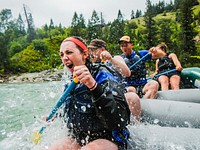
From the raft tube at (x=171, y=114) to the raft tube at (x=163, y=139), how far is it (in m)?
0.77


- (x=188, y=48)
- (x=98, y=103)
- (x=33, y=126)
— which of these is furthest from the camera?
(x=188, y=48)

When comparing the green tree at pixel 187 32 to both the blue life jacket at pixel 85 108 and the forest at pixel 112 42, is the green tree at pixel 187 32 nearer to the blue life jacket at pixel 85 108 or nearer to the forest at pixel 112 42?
the forest at pixel 112 42

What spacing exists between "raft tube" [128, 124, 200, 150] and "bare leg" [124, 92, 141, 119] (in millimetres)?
508

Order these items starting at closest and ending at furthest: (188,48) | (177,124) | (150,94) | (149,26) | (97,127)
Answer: (97,127), (177,124), (150,94), (188,48), (149,26)

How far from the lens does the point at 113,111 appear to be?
Answer: 2037mm

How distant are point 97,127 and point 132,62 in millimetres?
2750

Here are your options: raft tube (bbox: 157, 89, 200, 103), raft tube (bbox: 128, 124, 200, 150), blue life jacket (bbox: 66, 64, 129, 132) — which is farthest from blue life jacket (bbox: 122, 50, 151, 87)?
blue life jacket (bbox: 66, 64, 129, 132)

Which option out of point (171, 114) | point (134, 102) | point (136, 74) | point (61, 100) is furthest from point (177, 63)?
point (61, 100)

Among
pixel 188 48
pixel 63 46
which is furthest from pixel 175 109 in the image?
pixel 188 48

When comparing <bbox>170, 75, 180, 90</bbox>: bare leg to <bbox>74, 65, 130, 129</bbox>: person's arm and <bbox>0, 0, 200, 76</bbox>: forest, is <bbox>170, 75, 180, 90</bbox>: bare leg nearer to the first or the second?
<bbox>74, 65, 130, 129</bbox>: person's arm

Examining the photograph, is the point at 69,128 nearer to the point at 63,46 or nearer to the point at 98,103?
the point at 98,103

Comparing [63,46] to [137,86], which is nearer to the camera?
[63,46]

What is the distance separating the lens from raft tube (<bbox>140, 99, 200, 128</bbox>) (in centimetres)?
344

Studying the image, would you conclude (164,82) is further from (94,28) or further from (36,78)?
(94,28)
